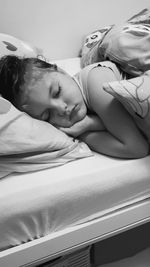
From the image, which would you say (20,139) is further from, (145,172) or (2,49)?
(2,49)

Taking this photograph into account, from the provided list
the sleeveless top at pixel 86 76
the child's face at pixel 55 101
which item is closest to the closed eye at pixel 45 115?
the child's face at pixel 55 101

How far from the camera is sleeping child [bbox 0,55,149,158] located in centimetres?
87

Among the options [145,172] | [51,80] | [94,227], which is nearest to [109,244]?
[94,227]

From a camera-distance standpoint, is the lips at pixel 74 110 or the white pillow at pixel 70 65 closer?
the lips at pixel 74 110

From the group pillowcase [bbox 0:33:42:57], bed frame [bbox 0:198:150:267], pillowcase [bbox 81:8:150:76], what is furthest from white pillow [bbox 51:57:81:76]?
bed frame [bbox 0:198:150:267]

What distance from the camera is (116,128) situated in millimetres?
875

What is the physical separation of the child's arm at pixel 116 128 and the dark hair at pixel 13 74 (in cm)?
19

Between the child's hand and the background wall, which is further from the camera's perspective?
the background wall

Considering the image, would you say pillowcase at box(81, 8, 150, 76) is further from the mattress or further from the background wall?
the background wall

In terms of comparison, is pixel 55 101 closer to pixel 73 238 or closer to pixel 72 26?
pixel 73 238

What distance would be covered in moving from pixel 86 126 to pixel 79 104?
7 centimetres

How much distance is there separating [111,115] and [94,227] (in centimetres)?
30

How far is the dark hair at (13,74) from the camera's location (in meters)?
0.93

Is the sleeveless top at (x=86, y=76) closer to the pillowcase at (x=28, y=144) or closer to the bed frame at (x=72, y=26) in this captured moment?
the pillowcase at (x=28, y=144)
